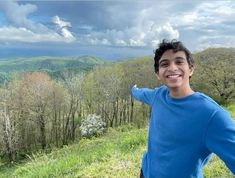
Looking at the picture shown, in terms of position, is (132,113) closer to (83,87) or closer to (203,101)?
(83,87)

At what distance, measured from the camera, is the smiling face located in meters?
3.75

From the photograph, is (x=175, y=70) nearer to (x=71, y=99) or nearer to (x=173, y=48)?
(x=173, y=48)

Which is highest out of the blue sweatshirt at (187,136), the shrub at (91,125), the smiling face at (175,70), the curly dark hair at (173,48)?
the curly dark hair at (173,48)

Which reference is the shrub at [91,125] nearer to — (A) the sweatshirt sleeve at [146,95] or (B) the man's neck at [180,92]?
(A) the sweatshirt sleeve at [146,95]

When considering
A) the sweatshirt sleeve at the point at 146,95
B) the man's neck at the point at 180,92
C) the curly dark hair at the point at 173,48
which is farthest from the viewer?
the sweatshirt sleeve at the point at 146,95

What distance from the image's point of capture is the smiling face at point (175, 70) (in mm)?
3750

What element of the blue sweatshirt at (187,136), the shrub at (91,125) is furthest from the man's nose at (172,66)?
the shrub at (91,125)

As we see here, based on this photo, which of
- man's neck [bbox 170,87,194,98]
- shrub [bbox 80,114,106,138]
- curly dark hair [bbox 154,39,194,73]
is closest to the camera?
man's neck [bbox 170,87,194,98]

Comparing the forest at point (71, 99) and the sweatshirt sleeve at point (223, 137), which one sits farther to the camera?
the forest at point (71, 99)

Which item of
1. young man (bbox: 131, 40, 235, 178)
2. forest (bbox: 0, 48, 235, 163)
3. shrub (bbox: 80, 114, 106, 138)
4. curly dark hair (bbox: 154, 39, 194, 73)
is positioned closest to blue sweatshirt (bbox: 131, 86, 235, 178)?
young man (bbox: 131, 40, 235, 178)

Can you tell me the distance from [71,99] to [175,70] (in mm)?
65183

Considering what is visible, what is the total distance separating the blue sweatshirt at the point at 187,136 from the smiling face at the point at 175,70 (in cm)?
13

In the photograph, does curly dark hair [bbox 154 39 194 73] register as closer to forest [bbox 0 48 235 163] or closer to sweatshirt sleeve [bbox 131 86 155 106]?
sweatshirt sleeve [bbox 131 86 155 106]

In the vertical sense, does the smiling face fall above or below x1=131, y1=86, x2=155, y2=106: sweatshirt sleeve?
above
